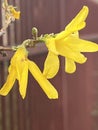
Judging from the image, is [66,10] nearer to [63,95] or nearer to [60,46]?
[63,95]

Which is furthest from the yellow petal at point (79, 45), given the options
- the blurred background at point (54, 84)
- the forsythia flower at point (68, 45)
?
the blurred background at point (54, 84)

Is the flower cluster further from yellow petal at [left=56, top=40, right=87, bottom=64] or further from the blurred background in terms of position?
the blurred background

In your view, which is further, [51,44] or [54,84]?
[54,84]

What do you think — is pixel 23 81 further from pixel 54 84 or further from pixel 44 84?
pixel 54 84

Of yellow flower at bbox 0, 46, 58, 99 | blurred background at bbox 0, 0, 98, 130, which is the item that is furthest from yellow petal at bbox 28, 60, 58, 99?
blurred background at bbox 0, 0, 98, 130

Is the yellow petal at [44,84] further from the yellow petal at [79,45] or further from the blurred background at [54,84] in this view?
the blurred background at [54,84]

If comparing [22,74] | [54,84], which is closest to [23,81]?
[22,74]
